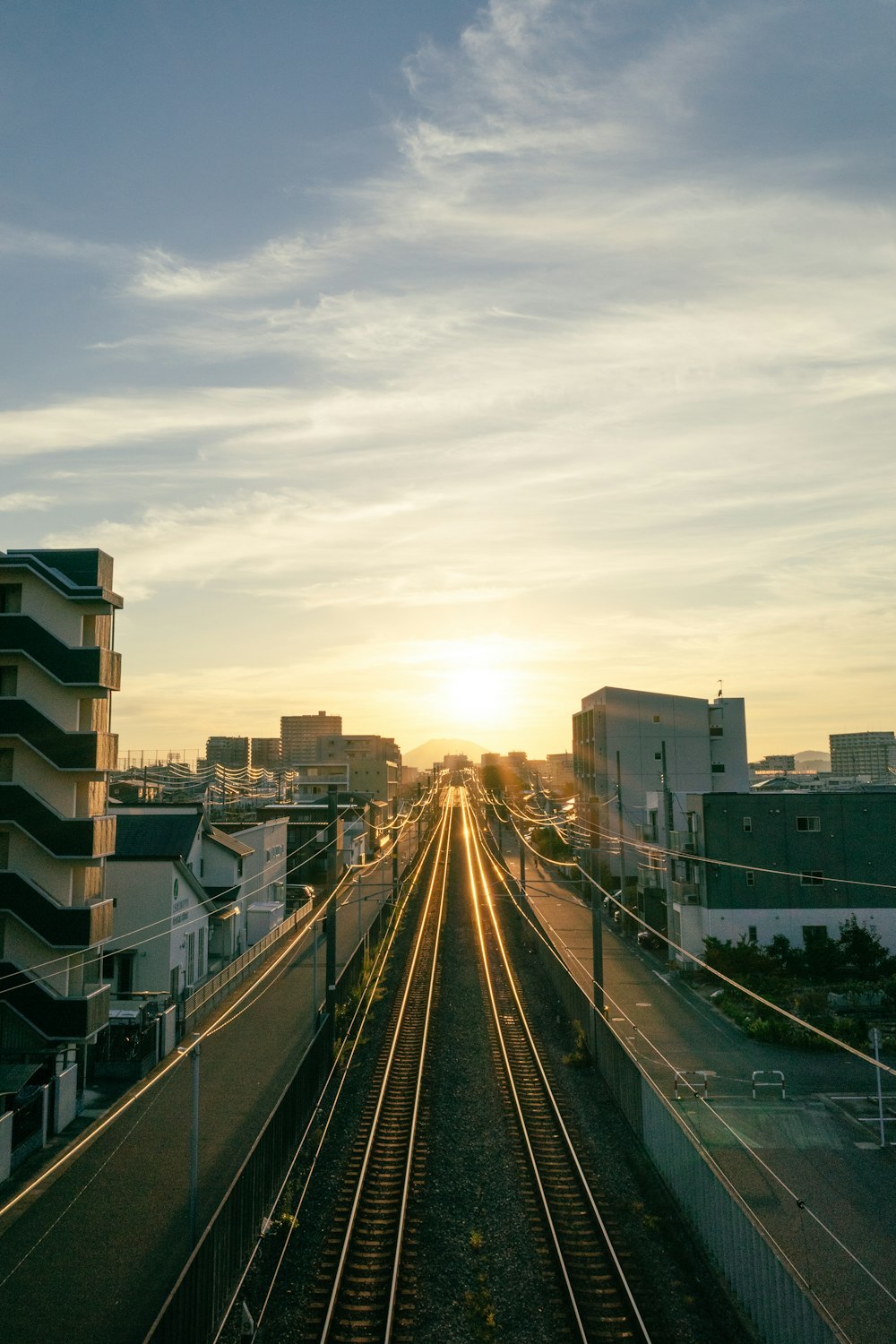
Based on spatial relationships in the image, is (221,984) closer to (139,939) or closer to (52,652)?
(139,939)

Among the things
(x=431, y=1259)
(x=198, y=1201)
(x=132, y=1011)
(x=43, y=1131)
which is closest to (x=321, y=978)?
(x=132, y=1011)

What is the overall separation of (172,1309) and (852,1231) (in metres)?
8.97

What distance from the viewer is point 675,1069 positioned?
1834 centimetres

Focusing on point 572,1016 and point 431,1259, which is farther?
point 572,1016

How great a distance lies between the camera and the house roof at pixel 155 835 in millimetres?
24266

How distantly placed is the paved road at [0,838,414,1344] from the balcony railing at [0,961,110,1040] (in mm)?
1980

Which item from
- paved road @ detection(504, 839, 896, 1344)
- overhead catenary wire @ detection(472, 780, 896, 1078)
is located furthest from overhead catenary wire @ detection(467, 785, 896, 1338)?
overhead catenary wire @ detection(472, 780, 896, 1078)

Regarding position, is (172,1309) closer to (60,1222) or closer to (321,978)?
(60,1222)

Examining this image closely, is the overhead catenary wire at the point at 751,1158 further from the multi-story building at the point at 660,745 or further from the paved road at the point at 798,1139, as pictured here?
the multi-story building at the point at 660,745

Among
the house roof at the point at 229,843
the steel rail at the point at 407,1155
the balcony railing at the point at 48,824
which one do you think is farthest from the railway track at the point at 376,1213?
the house roof at the point at 229,843

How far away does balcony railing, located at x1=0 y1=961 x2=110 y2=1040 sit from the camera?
1766 cm

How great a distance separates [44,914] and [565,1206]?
38.7 feet

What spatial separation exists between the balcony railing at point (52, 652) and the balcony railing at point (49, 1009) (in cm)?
610

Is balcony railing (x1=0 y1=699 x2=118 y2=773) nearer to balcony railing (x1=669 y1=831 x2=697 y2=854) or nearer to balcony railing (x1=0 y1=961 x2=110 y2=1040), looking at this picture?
balcony railing (x1=0 y1=961 x2=110 y2=1040)
